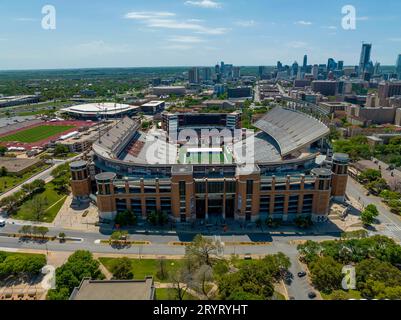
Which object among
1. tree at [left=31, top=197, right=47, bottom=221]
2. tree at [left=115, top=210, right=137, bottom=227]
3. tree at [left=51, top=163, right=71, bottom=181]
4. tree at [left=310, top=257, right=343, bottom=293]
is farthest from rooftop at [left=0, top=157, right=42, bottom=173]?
tree at [left=310, top=257, right=343, bottom=293]

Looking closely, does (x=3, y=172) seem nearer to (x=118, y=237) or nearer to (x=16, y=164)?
(x=16, y=164)

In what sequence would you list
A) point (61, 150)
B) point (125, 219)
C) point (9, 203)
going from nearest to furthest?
point (125, 219), point (9, 203), point (61, 150)

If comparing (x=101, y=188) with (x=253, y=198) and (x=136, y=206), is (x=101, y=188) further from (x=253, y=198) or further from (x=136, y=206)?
(x=253, y=198)

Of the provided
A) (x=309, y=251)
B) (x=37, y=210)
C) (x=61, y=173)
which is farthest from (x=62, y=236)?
(x=309, y=251)

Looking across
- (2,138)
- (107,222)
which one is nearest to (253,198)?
(107,222)

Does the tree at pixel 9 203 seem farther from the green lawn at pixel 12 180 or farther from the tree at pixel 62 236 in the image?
the tree at pixel 62 236

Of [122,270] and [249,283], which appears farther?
[122,270]

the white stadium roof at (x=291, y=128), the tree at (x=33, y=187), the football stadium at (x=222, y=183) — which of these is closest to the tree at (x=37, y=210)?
the football stadium at (x=222, y=183)

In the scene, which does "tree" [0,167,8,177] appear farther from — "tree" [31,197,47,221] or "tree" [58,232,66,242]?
"tree" [58,232,66,242]
